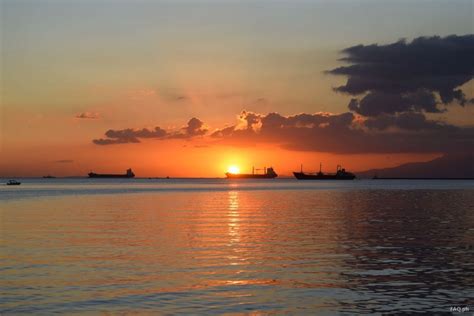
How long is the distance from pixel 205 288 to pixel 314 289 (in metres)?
4.93

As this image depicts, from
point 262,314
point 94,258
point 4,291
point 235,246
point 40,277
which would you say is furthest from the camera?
point 235,246

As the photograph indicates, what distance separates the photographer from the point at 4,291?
2581 centimetres

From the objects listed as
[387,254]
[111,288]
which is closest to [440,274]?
[387,254]

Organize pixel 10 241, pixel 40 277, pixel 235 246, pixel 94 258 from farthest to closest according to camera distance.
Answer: pixel 10 241 < pixel 235 246 < pixel 94 258 < pixel 40 277

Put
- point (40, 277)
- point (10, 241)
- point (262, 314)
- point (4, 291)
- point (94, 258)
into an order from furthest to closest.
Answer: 1. point (10, 241)
2. point (94, 258)
3. point (40, 277)
4. point (4, 291)
5. point (262, 314)

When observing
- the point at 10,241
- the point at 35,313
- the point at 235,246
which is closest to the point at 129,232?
the point at 10,241

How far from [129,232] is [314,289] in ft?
91.1

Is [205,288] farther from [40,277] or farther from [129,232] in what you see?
[129,232]

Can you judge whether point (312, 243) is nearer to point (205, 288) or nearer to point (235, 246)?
point (235, 246)

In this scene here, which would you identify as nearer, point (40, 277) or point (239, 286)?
point (239, 286)

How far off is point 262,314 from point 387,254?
1697 centimetres

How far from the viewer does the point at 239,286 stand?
26688mm

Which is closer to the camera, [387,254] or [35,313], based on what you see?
[35,313]

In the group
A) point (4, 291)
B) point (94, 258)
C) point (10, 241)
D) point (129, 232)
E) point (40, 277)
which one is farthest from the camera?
point (129, 232)
